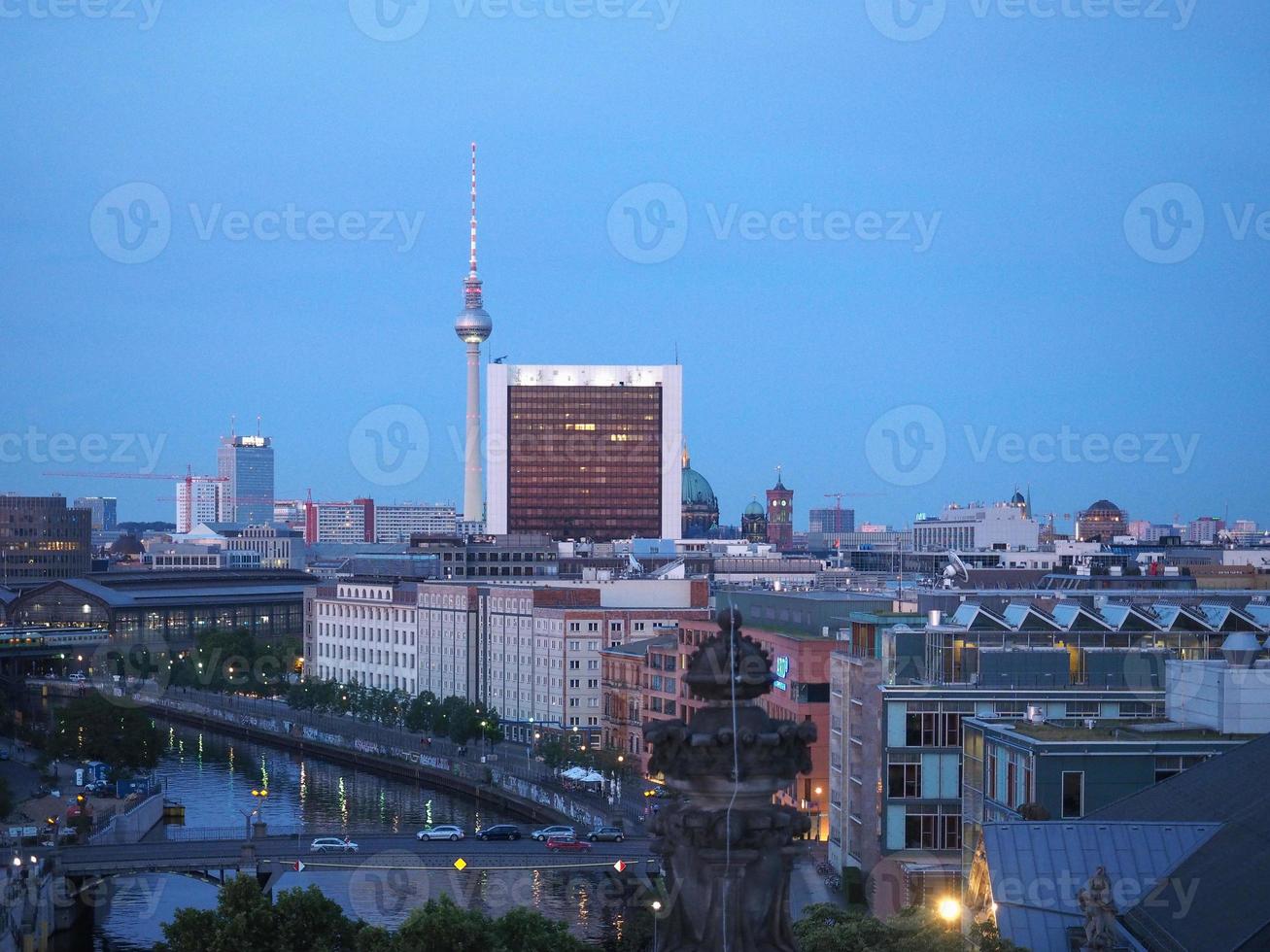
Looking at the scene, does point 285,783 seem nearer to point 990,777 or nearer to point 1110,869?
point 990,777

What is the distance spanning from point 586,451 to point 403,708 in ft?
269

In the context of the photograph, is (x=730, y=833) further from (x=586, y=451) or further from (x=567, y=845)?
(x=586, y=451)

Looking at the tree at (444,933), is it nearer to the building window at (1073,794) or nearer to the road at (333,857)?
the building window at (1073,794)

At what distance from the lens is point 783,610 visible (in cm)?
5619

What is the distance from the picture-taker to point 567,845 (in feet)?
152

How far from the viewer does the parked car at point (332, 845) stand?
45.7 meters

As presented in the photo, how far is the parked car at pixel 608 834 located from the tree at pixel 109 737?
18136mm

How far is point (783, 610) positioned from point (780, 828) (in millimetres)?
46783

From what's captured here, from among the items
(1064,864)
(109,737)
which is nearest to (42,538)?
(109,737)

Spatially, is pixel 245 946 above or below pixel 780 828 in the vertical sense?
below

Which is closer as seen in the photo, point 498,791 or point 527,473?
point 498,791

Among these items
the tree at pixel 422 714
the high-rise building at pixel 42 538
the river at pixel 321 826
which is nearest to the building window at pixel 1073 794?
the river at pixel 321 826

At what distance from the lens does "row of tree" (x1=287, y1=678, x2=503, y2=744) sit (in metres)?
74.1

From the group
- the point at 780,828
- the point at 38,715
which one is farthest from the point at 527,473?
the point at 780,828
